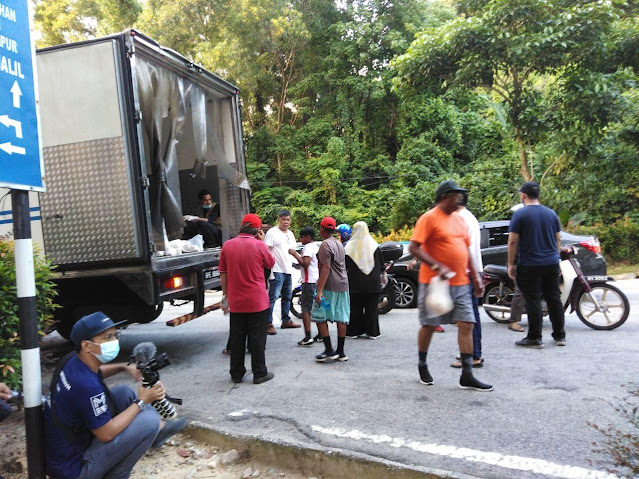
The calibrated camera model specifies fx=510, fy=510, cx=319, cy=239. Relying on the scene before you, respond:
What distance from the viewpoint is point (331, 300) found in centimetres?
552

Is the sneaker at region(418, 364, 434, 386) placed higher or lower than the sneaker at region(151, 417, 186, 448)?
lower

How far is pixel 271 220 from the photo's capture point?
19125 mm

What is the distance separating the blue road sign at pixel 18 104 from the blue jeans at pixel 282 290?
14.8 ft

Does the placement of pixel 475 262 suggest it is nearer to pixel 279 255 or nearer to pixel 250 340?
pixel 250 340

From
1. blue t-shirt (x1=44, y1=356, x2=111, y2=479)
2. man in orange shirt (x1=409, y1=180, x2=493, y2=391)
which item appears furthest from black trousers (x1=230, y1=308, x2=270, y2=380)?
blue t-shirt (x1=44, y1=356, x2=111, y2=479)

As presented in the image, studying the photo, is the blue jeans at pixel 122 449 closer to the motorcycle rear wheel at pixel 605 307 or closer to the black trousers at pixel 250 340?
the black trousers at pixel 250 340

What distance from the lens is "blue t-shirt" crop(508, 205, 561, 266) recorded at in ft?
17.5

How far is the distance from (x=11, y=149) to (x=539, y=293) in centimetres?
495

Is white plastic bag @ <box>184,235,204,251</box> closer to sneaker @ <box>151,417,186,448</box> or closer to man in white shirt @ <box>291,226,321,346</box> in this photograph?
man in white shirt @ <box>291,226,321,346</box>

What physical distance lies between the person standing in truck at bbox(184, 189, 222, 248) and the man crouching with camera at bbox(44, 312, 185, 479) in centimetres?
465

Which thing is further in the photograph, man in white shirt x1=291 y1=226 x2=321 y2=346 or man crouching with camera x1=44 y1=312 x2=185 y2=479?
man in white shirt x1=291 y1=226 x2=321 y2=346

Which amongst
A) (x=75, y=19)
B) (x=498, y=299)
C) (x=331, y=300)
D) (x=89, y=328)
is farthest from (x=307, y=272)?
(x=75, y=19)

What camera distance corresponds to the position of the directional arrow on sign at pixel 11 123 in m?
2.59

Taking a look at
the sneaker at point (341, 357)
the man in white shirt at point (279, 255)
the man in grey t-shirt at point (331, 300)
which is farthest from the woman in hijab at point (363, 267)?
the man in white shirt at point (279, 255)
